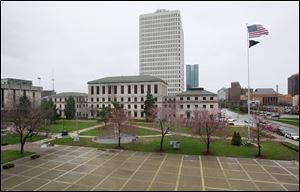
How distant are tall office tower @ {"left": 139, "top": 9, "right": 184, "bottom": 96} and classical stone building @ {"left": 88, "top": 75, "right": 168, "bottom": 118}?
63.2m

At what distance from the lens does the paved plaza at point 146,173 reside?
19.6 metres

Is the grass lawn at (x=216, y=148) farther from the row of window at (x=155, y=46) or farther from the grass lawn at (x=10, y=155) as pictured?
the row of window at (x=155, y=46)

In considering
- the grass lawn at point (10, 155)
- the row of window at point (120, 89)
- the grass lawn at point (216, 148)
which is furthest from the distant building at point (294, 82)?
the grass lawn at point (10, 155)

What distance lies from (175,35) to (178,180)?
141 meters

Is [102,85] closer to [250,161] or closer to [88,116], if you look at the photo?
[88,116]

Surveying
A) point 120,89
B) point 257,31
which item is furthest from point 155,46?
point 257,31

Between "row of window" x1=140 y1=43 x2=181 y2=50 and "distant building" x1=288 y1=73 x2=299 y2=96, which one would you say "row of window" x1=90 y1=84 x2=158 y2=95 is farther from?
"row of window" x1=140 y1=43 x2=181 y2=50

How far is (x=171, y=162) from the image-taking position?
90.3ft

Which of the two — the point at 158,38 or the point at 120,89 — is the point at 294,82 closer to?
the point at 120,89

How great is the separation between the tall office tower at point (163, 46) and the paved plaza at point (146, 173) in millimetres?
126285

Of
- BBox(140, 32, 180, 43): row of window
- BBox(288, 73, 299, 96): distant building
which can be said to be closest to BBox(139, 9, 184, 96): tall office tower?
BBox(140, 32, 180, 43): row of window

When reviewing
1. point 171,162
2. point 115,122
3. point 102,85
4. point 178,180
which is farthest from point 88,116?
point 178,180

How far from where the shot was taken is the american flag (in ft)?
115

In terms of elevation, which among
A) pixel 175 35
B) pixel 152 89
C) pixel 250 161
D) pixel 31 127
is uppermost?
pixel 175 35
